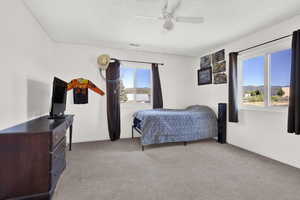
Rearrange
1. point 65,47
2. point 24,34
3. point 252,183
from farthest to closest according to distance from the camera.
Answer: point 65,47
point 24,34
point 252,183

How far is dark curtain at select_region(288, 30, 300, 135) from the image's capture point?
2277mm

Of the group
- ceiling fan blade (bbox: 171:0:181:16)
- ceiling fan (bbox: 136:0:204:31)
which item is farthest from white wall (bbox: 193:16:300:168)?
ceiling fan blade (bbox: 171:0:181:16)

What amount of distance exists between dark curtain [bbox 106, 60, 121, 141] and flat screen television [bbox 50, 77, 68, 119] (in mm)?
1349

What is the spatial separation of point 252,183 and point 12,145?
278 cm

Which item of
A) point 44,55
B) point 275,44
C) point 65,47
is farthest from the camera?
point 65,47

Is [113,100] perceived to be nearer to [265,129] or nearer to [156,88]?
[156,88]

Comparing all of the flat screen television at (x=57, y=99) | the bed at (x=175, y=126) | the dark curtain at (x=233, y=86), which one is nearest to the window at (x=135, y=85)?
the bed at (x=175, y=126)

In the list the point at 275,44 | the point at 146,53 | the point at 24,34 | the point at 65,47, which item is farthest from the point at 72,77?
the point at 275,44

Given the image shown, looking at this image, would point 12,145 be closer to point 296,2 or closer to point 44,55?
point 44,55

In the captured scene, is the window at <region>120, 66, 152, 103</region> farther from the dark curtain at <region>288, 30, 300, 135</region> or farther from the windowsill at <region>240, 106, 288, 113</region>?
the dark curtain at <region>288, 30, 300, 135</region>

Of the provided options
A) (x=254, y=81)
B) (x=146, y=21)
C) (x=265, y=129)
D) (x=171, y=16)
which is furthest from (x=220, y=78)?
(x=146, y=21)

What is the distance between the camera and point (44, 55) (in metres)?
3.09

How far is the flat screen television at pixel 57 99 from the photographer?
2346 mm

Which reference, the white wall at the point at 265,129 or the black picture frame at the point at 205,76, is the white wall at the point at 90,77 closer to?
the black picture frame at the point at 205,76
